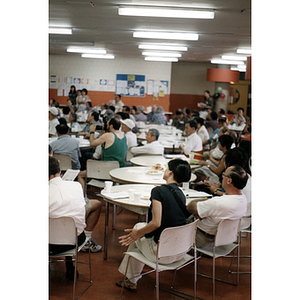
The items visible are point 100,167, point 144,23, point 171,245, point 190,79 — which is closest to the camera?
point 171,245

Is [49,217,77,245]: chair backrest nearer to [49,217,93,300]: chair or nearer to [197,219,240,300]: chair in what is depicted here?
[49,217,93,300]: chair

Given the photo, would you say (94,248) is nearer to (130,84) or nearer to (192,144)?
(192,144)

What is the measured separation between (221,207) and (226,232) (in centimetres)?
22

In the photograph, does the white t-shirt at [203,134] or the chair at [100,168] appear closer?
the chair at [100,168]

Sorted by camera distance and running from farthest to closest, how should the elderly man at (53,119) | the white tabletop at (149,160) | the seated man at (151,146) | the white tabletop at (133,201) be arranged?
the elderly man at (53,119) → the seated man at (151,146) → the white tabletop at (149,160) → the white tabletop at (133,201)

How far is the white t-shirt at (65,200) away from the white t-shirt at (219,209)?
1035mm

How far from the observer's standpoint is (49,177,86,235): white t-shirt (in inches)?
Result: 123

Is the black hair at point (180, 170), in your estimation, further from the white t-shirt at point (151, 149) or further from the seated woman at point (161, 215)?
the white t-shirt at point (151, 149)

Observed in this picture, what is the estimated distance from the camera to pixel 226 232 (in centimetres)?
330

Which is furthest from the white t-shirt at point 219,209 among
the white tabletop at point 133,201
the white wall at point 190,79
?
the white wall at point 190,79

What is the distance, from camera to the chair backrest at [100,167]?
525 centimetres

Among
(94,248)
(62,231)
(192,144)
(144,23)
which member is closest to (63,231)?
(62,231)
